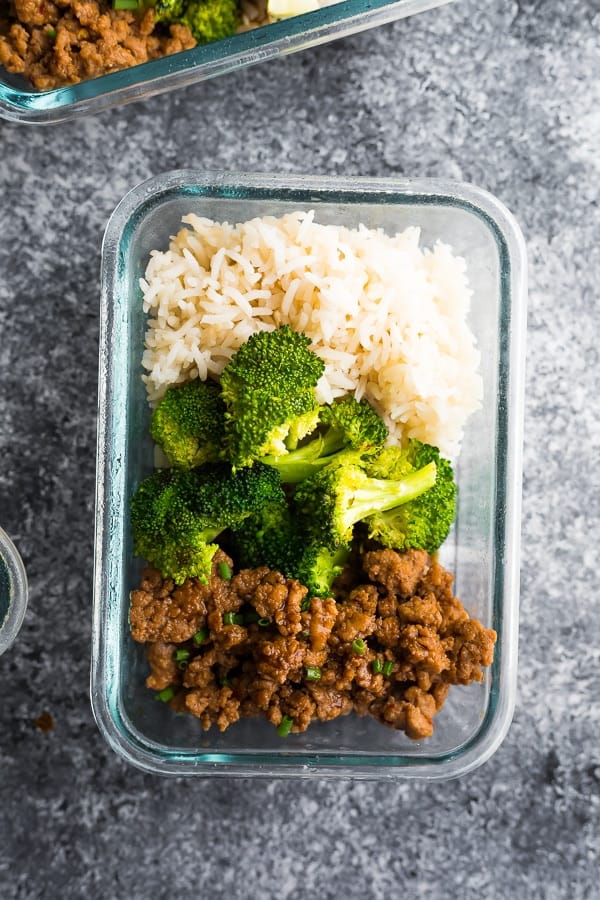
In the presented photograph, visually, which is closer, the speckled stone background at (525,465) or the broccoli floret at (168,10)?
the broccoli floret at (168,10)

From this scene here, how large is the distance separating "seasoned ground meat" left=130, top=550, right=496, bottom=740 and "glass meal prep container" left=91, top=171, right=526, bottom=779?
4.6 inches

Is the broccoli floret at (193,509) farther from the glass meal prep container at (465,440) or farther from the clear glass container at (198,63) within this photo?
the clear glass container at (198,63)

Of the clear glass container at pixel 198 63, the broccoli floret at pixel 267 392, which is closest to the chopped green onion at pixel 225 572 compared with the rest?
the broccoli floret at pixel 267 392

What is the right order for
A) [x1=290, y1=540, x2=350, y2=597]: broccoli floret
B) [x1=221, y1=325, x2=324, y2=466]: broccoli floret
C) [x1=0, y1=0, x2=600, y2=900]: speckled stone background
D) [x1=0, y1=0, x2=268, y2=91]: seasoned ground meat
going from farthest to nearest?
[x1=0, y1=0, x2=600, y2=900]: speckled stone background, [x1=0, y1=0, x2=268, y2=91]: seasoned ground meat, [x1=290, y1=540, x2=350, y2=597]: broccoli floret, [x1=221, y1=325, x2=324, y2=466]: broccoli floret

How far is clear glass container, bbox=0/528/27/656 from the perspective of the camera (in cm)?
218

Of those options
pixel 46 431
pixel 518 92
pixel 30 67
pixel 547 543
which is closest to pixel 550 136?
pixel 518 92

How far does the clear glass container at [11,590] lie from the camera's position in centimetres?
218

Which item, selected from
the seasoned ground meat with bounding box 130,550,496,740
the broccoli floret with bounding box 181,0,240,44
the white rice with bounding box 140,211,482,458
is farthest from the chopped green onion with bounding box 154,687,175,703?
the broccoli floret with bounding box 181,0,240,44

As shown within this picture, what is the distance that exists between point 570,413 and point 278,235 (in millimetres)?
966

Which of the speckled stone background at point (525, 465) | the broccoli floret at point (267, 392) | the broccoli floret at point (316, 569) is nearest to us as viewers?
the broccoli floret at point (267, 392)

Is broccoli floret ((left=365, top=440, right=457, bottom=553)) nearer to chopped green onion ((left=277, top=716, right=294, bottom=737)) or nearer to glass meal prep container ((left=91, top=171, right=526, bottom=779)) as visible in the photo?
glass meal prep container ((left=91, top=171, right=526, bottom=779))

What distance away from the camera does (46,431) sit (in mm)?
2393

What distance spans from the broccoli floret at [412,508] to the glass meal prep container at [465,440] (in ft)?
0.41

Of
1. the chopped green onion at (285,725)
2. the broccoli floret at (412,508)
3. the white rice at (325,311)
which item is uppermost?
the white rice at (325,311)
